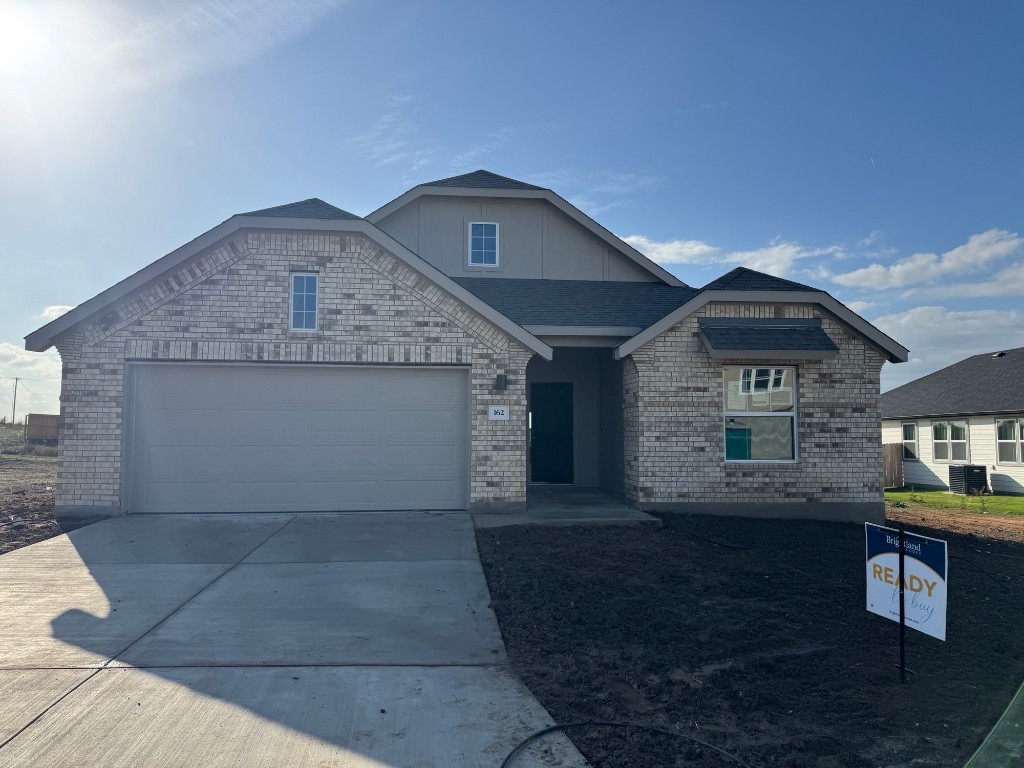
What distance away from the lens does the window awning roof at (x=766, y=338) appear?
12117 mm

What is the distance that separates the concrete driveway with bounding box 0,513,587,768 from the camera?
14.0 ft

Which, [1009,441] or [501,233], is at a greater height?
[501,233]

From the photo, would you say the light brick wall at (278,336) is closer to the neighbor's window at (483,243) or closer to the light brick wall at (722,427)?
the light brick wall at (722,427)

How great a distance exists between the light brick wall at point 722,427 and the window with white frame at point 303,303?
217 inches

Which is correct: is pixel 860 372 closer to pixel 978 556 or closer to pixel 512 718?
pixel 978 556

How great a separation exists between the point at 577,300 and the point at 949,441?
17.6 meters

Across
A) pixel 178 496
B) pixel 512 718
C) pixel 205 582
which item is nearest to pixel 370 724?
pixel 512 718

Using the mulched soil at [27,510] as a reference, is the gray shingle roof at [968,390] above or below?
above

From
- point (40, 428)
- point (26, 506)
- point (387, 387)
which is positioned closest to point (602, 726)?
point (387, 387)

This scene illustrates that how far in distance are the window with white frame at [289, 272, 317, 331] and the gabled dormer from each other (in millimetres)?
4312

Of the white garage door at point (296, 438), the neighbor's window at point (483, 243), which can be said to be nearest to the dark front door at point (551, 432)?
the neighbor's window at point (483, 243)

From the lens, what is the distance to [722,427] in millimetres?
12641

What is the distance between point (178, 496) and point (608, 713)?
9.31 metres

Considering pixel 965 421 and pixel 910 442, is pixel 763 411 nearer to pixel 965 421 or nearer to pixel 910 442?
pixel 965 421
